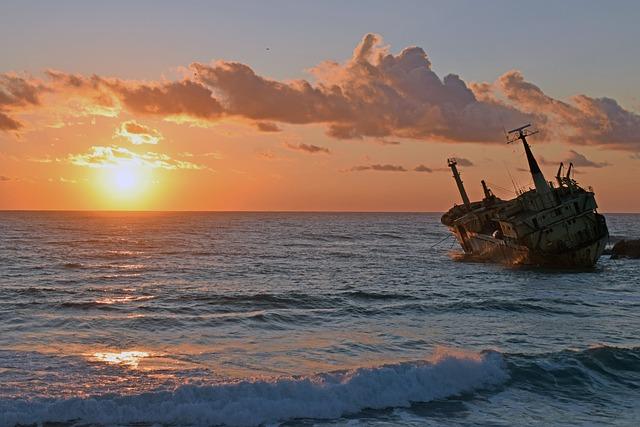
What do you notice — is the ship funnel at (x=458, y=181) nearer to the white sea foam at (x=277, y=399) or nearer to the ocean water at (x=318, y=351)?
the ocean water at (x=318, y=351)

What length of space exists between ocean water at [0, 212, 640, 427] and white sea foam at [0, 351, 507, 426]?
0.04 m

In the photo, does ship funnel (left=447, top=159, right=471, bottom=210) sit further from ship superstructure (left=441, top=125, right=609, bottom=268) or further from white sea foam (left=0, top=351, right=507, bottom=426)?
white sea foam (left=0, top=351, right=507, bottom=426)

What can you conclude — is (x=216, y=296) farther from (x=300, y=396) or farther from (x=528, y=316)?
(x=300, y=396)

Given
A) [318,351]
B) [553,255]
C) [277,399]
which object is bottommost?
[553,255]

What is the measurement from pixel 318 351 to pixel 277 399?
19.2 ft

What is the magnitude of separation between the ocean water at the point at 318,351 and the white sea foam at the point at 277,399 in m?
0.04

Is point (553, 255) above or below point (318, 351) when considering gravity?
below

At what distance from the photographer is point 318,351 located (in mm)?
21797

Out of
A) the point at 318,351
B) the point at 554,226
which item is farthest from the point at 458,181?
the point at 318,351

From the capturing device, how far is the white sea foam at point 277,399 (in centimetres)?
1486

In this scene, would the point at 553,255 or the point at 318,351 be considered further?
the point at 553,255

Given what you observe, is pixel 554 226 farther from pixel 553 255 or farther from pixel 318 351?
pixel 318 351

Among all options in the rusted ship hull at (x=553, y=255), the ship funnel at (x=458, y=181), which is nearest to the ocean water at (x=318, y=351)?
the rusted ship hull at (x=553, y=255)

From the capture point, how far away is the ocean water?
1559 cm
